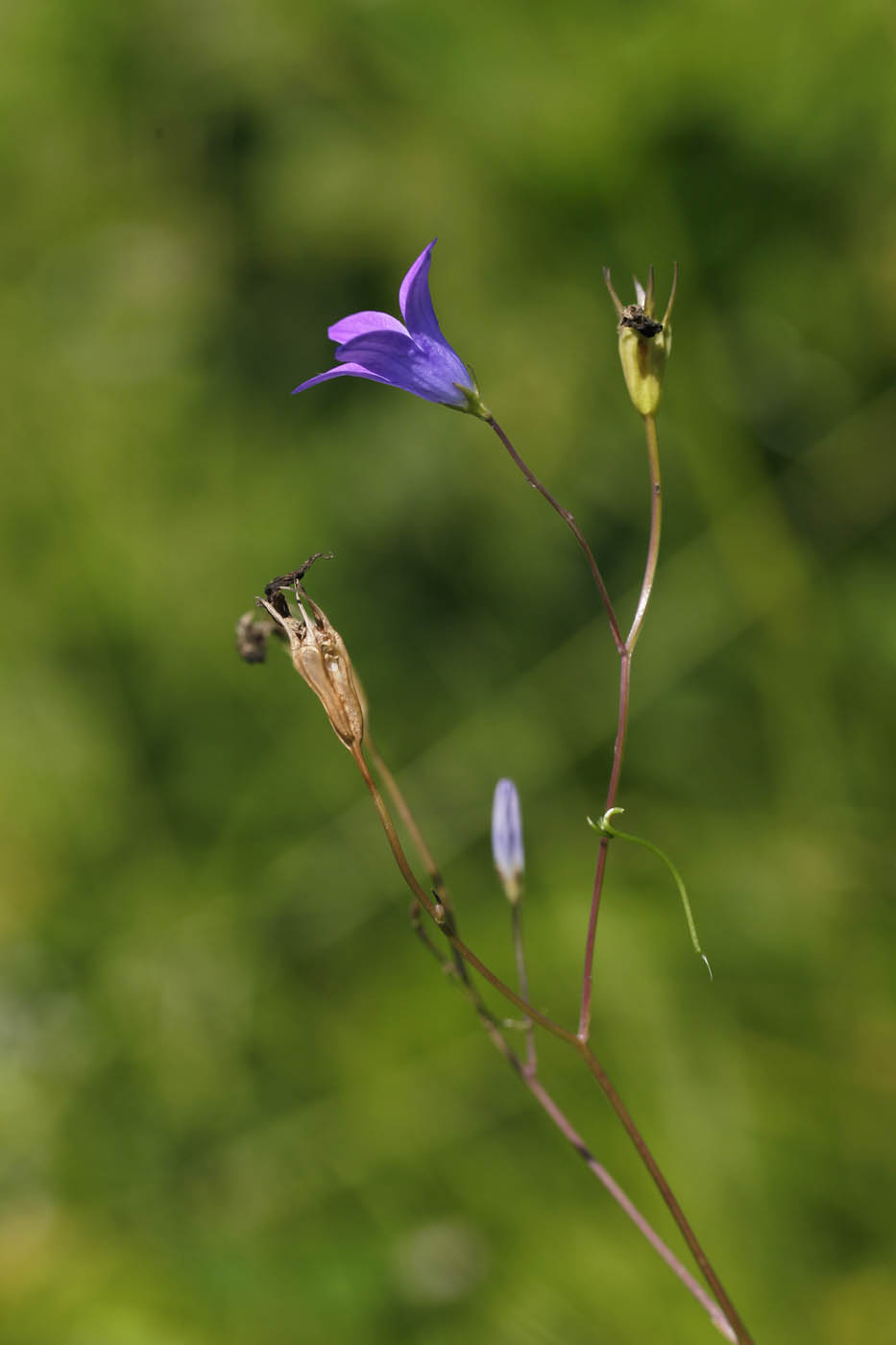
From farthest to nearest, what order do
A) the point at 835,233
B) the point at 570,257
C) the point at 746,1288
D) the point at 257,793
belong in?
the point at 257,793 < the point at 570,257 < the point at 835,233 < the point at 746,1288

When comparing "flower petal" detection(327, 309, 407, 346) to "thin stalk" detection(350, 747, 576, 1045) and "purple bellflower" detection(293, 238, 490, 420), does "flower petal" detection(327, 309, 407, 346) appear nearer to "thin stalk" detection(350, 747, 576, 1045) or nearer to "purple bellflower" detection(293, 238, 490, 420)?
"purple bellflower" detection(293, 238, 490, 420)

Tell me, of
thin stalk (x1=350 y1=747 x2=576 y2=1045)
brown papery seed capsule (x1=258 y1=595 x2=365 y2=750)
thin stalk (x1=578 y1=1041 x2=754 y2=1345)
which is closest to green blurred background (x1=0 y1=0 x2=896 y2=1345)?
thin stalk (x1=578 y1=1041 x2=754 y2=1345)

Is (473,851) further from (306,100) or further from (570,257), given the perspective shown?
(306,100)

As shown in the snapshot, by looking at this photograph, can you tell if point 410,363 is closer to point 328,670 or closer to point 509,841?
point 328,670

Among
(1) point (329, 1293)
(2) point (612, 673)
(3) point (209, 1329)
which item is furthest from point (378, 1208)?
(2) point (612, 673)

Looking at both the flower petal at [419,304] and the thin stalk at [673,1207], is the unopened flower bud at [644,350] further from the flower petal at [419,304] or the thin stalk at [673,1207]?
the thin stalk at [673,1207]

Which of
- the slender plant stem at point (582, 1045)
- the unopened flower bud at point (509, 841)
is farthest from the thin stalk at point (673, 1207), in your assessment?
the unopened flower bud at point (509, 841)
